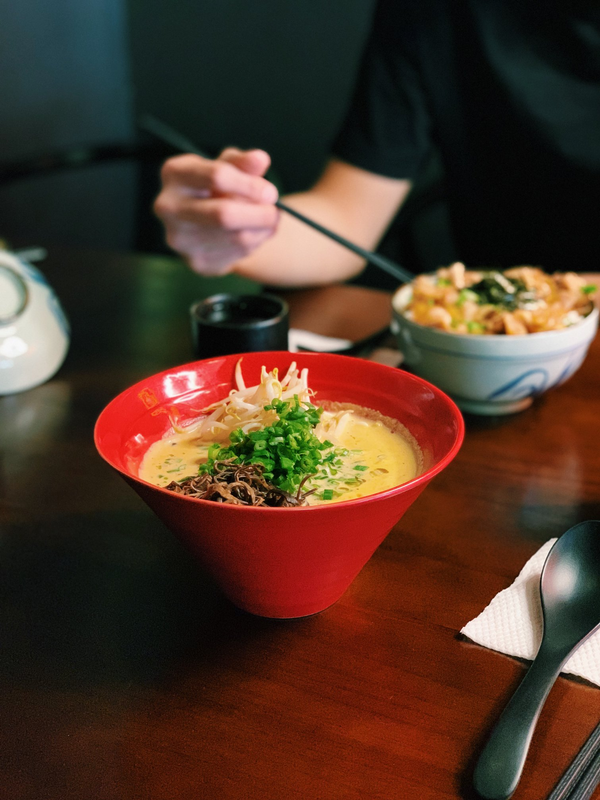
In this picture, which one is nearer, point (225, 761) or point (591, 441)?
point (225, 761)

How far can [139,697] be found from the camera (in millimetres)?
695

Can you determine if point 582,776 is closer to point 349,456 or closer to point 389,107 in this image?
point 349,456

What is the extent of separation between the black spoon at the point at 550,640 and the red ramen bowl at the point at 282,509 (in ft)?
0.65

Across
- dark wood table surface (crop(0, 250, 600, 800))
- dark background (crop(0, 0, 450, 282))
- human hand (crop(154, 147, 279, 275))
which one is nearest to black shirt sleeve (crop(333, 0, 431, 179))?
human hand (crop(154, 147, 279, 275))

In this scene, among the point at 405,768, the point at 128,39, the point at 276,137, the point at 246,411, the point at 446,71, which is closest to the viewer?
the point at 405,768

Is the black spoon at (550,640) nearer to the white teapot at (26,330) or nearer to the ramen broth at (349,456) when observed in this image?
the ramen broth at (349,456)

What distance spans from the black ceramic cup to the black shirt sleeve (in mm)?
1061

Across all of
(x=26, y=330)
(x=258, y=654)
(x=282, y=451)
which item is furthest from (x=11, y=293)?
(x=258, y=654)

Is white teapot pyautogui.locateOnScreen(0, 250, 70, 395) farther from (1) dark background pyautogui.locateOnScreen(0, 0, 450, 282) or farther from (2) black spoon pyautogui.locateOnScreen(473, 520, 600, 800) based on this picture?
(1) dark background pyautogui.locateOnScreen(0, 0, 450, 282)

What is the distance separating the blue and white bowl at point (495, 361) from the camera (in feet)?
3.84

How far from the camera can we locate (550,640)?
0.73 metres

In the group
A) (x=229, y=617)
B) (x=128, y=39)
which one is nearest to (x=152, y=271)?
(x=229, y=617)

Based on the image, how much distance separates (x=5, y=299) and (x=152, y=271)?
72cm

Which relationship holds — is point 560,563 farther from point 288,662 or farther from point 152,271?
point 152,271
